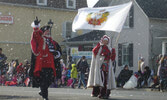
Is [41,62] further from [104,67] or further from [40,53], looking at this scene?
[104,67]

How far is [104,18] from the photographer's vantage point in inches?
608

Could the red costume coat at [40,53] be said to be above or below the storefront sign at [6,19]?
below

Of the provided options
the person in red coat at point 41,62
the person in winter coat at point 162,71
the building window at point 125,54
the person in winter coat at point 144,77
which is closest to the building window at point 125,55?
the building window at point 125,54

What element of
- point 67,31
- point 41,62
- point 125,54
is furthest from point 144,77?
point 67,31

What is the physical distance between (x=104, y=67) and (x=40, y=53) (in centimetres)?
257

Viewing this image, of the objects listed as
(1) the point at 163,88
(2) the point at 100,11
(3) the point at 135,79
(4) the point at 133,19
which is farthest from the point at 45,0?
(2) the point at 100,11

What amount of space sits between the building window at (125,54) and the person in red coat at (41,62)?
22138mm

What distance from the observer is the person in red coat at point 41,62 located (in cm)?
1030

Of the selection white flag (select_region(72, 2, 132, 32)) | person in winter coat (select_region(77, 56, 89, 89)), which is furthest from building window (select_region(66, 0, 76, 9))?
white flag (select_region(72, 2, 132, 32))

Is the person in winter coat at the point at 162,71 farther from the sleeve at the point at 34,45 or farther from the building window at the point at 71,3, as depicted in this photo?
the building window at the point at 71,3

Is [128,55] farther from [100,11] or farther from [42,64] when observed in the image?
[42,64]

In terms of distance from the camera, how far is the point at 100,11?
625 inches

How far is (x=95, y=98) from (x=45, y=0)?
28635 millimetres

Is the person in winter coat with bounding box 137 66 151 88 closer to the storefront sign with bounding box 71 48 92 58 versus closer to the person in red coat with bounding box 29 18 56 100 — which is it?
the storefront sign with bounding box 71 48 92 58
